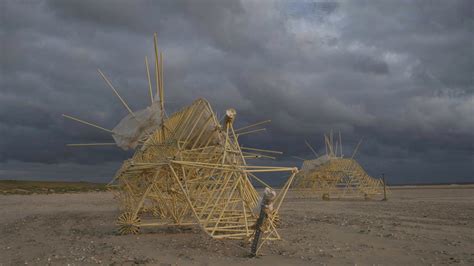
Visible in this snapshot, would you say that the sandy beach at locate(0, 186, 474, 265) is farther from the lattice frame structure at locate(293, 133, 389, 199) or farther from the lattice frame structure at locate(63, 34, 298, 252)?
the lattice frame structure at locate(293, 133, 389, 199)

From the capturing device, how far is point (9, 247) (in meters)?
12.5

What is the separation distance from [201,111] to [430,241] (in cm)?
746

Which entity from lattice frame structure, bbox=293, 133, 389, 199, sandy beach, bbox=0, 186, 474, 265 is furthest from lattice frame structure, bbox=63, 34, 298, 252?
lattice frame structure, bbox=293, 133, 389, 199

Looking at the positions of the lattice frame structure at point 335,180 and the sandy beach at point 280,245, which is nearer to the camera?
the sandy beach at point 280,245

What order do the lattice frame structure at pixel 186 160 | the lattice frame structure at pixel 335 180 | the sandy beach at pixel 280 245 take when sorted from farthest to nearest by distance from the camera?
the lattice frame structure at pixel 335 180, the lattice frame structure at pixel 186 160, the sandy beach at pixel 280 245

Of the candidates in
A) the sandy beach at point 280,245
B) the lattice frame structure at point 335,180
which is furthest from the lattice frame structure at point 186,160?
the lattice frame structure at point 335,180

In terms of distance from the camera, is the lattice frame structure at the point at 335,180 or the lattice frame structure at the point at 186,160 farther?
the lattice frame structure at the point at 335,180

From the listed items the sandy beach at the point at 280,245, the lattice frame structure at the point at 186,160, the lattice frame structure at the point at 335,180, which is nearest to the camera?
the sandy beach at the point at 280,245

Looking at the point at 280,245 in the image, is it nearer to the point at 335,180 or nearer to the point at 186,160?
the point at 186,160

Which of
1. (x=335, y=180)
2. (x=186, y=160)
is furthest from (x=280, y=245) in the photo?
(x=335, y=180)

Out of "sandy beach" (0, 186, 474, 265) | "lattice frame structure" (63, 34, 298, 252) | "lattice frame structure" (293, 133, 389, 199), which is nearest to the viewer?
"sandy beach" (0, 186, 474, 265)

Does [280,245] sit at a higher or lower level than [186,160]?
lower

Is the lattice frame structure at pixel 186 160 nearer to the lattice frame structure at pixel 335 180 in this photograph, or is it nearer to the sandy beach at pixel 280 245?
the sandy beach at pixel 280 245

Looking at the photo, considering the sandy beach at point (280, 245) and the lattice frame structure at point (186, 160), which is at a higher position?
the lattice frame structure at point (186, 160)
